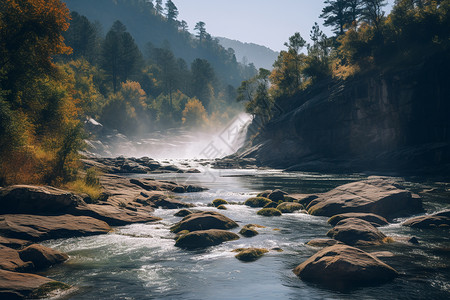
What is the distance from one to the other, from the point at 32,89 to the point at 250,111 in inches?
2462

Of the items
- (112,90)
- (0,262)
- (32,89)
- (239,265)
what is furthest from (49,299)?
(112,90)

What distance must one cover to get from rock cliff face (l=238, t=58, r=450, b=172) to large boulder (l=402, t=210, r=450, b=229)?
3084 cm

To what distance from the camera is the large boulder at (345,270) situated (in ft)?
35.6

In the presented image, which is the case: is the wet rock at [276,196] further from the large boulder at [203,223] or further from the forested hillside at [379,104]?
the forested hillside at [379,104]

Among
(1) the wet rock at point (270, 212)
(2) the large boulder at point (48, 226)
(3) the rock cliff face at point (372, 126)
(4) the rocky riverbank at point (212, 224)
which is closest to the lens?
(4) the rocky riverbank at point (212, 224)

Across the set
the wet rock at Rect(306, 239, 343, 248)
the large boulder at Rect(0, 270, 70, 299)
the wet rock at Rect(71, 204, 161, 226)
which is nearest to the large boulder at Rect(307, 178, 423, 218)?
the wet rock at Rect(306, 239, 343, 248)

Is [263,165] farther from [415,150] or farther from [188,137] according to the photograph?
[188,137]

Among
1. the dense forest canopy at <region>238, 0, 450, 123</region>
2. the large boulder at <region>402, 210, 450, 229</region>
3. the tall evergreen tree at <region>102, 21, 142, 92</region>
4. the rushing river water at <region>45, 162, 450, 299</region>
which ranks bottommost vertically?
the rushing river water at <region>45, 162, 450, 299</region>

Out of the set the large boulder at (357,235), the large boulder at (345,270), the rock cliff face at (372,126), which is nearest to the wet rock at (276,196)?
the large boulder at (357,235)

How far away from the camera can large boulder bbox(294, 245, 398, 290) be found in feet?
35.6

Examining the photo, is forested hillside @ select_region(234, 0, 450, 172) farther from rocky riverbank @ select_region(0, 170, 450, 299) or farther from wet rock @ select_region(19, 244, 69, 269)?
wet rock @ select_region(19, 244, 69, 269)

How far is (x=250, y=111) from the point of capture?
84.8m

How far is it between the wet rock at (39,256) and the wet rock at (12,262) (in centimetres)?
25

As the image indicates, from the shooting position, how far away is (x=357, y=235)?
50.5 feet
